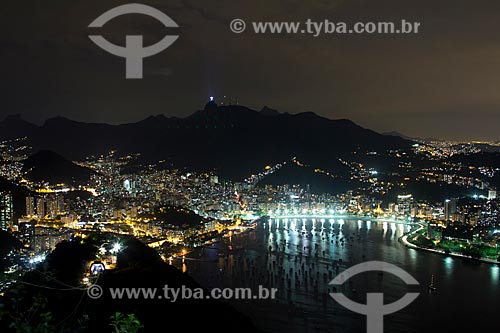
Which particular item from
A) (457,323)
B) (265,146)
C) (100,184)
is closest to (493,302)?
(457,323)

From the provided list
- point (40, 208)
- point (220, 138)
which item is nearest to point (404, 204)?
point (220, 138)

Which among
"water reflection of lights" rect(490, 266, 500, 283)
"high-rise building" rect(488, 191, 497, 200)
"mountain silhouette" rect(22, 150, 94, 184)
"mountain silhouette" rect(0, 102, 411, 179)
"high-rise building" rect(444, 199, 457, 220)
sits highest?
"mountain silhouette" rect(0, 102, 411, 179)

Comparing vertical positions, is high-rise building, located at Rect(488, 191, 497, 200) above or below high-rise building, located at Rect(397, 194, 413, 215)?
above

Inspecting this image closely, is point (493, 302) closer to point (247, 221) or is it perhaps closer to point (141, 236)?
point (141, 236)

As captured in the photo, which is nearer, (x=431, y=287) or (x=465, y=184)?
(x=431, y=287)

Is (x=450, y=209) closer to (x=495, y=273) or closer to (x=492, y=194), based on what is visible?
(x=492, y=194)

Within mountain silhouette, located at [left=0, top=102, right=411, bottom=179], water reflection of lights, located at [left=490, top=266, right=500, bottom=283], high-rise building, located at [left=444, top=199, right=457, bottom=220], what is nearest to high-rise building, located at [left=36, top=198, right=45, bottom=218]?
water reflection of lights, located at [left=490, top=266, right=500, bottom=283]

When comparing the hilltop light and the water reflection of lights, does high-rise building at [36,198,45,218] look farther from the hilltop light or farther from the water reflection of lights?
the water reflection of lights

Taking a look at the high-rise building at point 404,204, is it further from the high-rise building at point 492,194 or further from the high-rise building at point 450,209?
the high-rise building at point 492,194
